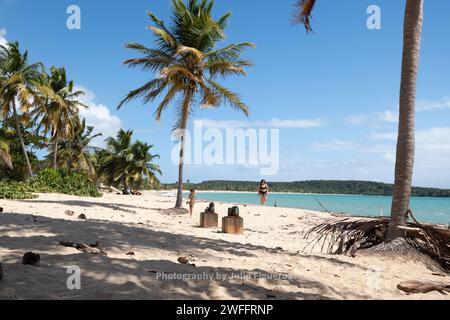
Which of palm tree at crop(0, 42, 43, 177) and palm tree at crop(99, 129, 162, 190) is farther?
palm tree at crop(99, 129, 162, 190)

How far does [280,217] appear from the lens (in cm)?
1784

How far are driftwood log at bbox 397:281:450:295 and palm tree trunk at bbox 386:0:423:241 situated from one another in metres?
2.61

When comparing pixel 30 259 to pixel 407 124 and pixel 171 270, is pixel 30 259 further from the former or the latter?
pixel 407 124

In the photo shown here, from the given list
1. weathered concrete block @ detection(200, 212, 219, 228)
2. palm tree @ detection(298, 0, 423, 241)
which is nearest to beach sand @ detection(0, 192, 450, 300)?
palm tree @ detection(298, 0, 423, 241)

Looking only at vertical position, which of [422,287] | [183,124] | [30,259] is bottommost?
[422,287]

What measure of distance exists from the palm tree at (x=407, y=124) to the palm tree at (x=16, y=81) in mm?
24215

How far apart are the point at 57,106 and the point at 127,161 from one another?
542 inches

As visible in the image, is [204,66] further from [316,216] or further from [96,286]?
[96,286]

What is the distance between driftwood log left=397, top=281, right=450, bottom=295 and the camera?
526cm

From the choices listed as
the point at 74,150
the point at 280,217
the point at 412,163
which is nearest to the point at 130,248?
the point at 412,163

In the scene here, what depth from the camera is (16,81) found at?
2623cm

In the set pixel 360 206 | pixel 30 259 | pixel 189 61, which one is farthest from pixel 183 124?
pixel 360 206

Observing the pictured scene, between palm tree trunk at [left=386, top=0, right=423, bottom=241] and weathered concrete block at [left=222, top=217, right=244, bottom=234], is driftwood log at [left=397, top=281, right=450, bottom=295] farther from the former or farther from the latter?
weathered concrete block at [left=222, top=217, right=244, bottom=234]
